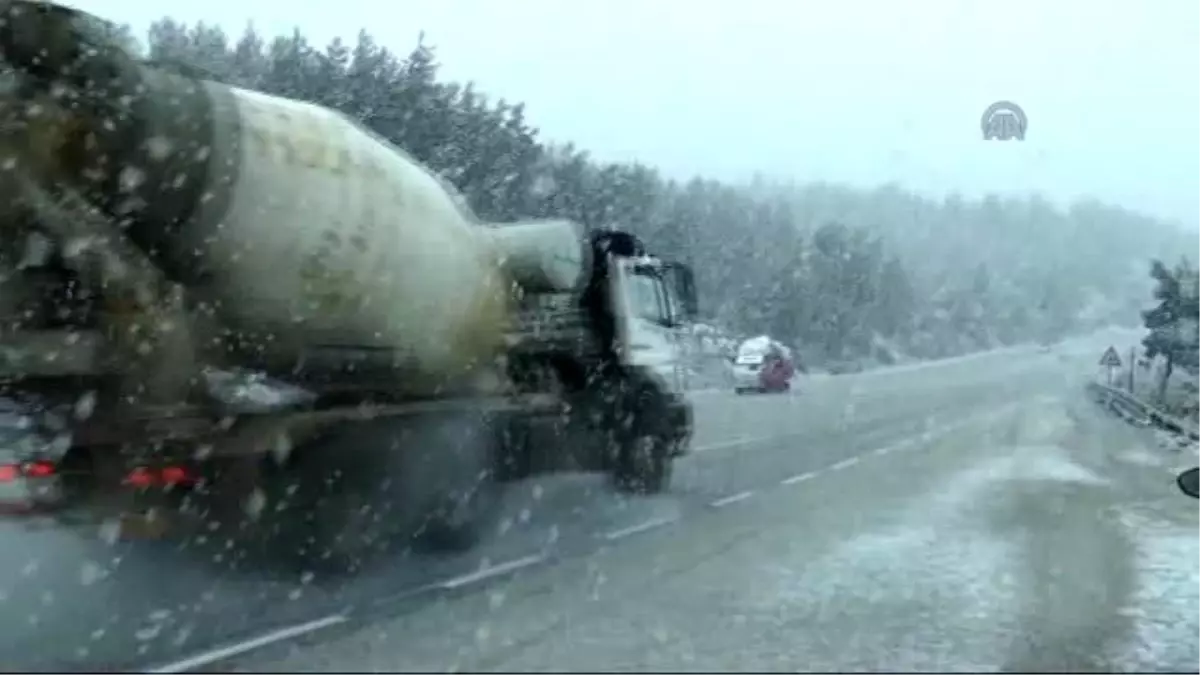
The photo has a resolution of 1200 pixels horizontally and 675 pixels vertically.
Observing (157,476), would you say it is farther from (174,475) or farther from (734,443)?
(734,443)

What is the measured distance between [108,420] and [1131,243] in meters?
53.7

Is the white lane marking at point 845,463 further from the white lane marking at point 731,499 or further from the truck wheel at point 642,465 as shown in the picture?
the truck wheel at point 642,465

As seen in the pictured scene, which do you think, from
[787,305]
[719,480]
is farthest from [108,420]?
[787,305]

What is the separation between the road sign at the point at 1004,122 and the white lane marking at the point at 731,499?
1419 cm

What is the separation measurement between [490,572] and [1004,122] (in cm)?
2068

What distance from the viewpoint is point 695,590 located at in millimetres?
9734

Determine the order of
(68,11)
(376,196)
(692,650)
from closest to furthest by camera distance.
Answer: (692,650) < (68,11) < (376,196)

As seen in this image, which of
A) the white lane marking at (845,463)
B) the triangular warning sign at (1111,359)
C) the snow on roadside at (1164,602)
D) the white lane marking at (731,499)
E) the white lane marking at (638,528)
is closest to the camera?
the snow on roadside at (1164,602)

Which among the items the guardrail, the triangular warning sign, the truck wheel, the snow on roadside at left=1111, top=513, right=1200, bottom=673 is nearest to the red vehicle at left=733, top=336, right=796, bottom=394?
the guardrail

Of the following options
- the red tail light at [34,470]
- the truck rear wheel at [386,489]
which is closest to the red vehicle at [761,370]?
→ the truck rear wheel at [386,489]

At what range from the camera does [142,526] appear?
9.10 meters

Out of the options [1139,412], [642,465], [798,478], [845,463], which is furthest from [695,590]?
[1139,412]

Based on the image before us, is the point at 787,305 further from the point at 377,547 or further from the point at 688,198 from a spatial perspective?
the point at 377,547

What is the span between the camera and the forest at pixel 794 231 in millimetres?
44156
